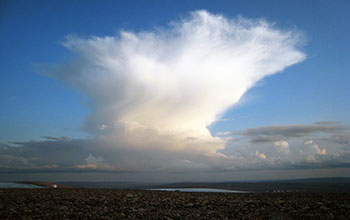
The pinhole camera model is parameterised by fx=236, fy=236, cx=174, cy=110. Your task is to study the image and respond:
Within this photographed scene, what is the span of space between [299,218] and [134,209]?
11870 mm

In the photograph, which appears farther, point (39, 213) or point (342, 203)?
point (342, 203)

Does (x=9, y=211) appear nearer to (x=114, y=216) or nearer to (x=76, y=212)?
(x=76, y=212)

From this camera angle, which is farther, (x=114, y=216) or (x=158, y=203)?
(x=158, y=203)

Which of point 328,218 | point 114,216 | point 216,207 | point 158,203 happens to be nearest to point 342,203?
point 328,218

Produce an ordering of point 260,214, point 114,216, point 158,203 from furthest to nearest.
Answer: point 158,203 < point 260,214 < point 114,216

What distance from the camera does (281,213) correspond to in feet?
57.7

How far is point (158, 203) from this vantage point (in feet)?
68.6

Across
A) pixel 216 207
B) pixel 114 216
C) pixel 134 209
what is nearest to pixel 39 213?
pixel 114 216

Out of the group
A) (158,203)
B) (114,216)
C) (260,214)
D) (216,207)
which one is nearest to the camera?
(114,216)

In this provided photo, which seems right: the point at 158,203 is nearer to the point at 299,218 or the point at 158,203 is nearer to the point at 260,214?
the point at 260,214

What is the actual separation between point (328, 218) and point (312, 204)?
4.45 meters

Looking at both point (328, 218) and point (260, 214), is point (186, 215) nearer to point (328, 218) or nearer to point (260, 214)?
point (260, 214)

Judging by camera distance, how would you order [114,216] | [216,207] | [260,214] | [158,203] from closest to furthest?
[114,216]
[260,214]
[216,207]
[158,203]

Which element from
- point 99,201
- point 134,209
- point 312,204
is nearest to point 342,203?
point 312,204
